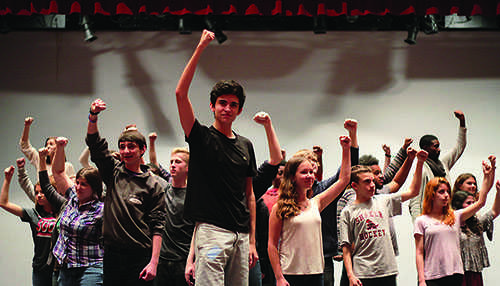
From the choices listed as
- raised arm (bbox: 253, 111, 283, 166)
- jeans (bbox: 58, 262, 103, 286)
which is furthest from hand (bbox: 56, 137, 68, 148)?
raised arm (bbox: 253, 111, 283, 166)

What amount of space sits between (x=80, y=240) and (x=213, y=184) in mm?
1257

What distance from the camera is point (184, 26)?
6.33 metres

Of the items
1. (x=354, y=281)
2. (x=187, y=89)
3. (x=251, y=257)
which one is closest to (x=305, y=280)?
(x=354, y=281)

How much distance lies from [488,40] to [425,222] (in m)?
3.40

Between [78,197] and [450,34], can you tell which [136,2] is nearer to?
[78,197]

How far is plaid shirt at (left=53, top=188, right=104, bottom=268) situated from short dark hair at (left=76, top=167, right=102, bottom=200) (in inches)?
5.4

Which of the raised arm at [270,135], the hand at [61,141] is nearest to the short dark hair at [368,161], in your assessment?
the raised arm at [270,135]

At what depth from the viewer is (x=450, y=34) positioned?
6555mm

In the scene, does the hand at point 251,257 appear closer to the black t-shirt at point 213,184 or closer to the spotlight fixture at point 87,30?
the black t-shirt at point 213,184

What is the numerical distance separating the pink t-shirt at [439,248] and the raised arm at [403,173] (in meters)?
0.35

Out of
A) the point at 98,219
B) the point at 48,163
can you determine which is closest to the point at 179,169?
the point at 98,219

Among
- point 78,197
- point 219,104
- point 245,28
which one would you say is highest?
point 245,28

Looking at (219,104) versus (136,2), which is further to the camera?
(136,2)

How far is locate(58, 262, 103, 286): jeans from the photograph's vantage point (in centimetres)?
326
